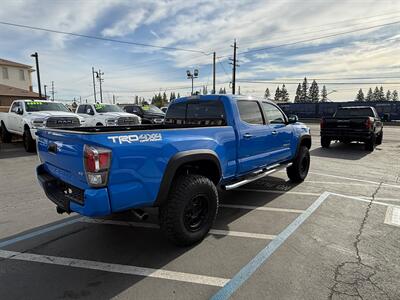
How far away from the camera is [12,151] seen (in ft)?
38.6

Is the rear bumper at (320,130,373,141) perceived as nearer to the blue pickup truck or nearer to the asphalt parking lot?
the asphalt parking lot

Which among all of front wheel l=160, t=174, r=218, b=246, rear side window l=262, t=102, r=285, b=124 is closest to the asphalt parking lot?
front wheel l=160, t=174, r=218, b=246

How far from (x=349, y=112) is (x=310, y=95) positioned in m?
117

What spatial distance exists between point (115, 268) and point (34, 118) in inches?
367

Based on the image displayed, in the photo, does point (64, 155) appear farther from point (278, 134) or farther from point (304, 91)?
point (304, 91)

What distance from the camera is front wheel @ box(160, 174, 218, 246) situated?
345cm

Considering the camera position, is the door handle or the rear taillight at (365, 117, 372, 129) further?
the rear taillight at (365, 117, 372, 129)

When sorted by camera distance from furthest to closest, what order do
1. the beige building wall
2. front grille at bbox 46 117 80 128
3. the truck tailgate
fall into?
the beige building wall < front grille at bbox 46 117 80 128 < the truck tailgate

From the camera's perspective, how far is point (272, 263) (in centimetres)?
332

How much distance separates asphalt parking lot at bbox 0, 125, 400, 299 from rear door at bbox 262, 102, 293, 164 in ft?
2.72

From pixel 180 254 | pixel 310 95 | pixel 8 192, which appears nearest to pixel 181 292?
pixel 180 254

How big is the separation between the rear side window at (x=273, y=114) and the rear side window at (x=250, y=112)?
307 mm

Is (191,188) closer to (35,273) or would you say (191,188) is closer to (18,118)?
(35,273)

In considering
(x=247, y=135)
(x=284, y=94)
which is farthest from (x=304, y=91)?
(x=247, y=135)
